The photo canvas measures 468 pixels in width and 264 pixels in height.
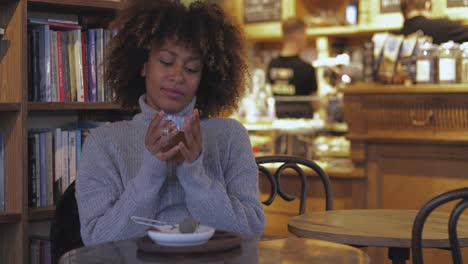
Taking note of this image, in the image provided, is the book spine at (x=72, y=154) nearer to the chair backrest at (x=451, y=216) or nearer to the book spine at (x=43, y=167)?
the book spine at (x=43, y=167)

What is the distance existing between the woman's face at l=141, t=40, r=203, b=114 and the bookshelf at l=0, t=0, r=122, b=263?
625 mm

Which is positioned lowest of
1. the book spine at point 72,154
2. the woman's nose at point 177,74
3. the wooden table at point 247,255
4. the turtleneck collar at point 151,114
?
the wooden table at point 247,255

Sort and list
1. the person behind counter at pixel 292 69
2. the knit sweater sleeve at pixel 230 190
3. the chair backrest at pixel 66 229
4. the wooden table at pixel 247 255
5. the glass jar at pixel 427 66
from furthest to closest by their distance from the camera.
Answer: the person behind counter at pixel 292 69
the glass jar at pixel 427 66
the chair backrest at pixel 66 229
the knit sweater sleeve at pixel 230 190
the wooden table at pixel 247 255

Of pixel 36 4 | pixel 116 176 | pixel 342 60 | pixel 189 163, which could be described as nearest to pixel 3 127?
pixel 36 4

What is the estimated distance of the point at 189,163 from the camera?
1.95 m

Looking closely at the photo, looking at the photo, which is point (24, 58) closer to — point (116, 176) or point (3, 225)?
point (3, 225)

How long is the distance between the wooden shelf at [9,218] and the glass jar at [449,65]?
7.33ft

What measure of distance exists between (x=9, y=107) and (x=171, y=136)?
90 cm

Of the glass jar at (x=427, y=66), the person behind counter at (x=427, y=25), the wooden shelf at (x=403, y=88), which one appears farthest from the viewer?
the person behind counter at (x=427, y=25)

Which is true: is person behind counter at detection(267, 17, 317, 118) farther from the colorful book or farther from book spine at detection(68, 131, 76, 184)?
the colorful book

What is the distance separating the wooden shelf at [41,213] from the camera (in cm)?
271

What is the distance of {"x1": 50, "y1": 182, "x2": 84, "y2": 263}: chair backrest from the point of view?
231 cm

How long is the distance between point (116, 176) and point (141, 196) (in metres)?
0.15

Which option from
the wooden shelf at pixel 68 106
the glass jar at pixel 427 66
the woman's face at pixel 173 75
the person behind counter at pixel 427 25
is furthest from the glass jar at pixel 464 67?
the woman's face at pixel 173 75
